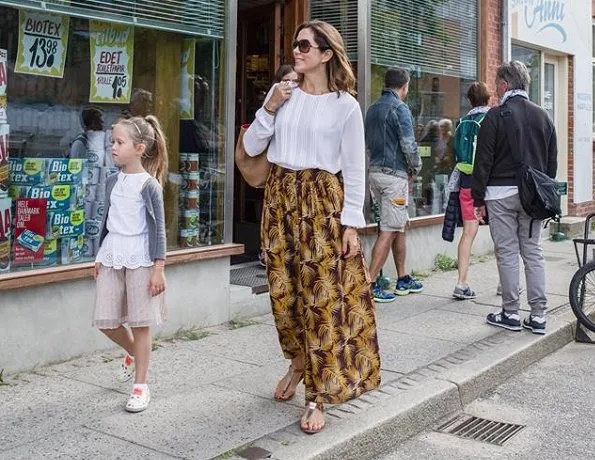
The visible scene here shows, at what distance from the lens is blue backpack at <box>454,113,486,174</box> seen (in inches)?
275

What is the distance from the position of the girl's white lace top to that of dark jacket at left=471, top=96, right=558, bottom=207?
2.85 meters

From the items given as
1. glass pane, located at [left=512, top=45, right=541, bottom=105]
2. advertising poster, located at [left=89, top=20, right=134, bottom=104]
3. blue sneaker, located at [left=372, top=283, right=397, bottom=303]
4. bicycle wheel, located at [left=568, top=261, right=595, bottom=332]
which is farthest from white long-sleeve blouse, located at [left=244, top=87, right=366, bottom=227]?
glass pane, located at [left=512, top=45, right=541, bottom=105]

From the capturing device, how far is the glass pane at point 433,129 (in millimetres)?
8773

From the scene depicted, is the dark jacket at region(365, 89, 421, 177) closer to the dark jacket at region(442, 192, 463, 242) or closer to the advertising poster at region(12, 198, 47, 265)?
the dark jacket at region(442, 192, 463, 242)

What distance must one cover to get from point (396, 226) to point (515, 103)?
156cm

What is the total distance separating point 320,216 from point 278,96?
2.06 ft

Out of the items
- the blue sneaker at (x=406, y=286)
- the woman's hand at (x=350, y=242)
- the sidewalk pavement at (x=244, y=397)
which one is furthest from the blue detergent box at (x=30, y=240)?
the blue sneaker at (x=406, y=286)

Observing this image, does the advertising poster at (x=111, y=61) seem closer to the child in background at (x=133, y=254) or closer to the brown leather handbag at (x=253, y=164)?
the child in background at (x=133, y=254)

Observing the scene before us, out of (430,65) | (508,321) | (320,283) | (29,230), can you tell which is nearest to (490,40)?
(430,65)

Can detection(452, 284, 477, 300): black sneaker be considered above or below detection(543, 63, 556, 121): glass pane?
below

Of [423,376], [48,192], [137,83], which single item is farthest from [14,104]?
[423,376]

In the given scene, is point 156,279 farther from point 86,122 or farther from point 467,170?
point 467,170

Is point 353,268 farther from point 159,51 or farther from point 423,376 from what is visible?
point 159,51

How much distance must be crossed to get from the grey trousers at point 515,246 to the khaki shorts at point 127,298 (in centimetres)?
293
